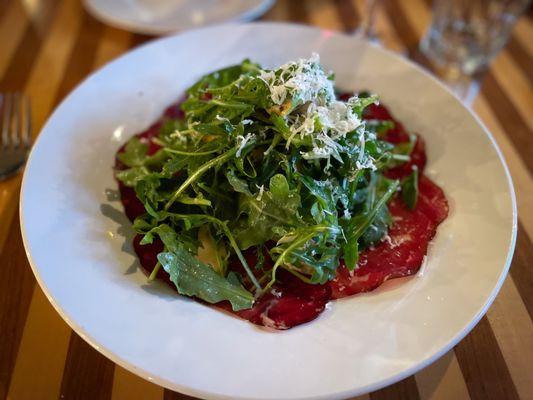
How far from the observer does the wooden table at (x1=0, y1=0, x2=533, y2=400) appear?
1052mm

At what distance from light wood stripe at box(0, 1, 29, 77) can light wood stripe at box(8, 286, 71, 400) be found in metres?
1.27

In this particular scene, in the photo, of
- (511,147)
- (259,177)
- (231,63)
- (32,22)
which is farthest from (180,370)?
(32,22)

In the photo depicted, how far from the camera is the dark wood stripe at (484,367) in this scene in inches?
41.5

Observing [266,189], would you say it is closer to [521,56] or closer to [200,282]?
[200,282]

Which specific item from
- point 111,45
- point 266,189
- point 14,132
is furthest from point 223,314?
point 111,45

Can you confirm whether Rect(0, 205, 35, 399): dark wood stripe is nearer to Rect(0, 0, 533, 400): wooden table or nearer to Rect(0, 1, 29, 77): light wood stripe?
Rect(0, 0, 533, 400): wooden table

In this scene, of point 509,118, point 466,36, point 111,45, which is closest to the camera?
point 509,118

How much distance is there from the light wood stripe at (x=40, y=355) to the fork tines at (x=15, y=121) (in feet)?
2.05

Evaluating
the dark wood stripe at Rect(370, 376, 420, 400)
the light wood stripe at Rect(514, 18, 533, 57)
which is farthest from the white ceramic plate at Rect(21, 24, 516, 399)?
the light wood stripe at Rect(514, 18, 533, 57)

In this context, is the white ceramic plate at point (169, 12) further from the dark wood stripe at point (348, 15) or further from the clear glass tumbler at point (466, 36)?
the clear glass tumbler at point (466, 36)

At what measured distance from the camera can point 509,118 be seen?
1.81m

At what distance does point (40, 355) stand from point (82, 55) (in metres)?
1.43

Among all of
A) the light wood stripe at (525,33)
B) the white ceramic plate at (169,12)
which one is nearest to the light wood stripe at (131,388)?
the white ceramic plate at (169,12)

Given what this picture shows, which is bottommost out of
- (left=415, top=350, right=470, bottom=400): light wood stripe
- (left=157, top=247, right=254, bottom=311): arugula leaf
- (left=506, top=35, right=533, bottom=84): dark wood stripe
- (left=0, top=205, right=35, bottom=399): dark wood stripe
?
(left=0, top=205, right=35, bottom=399): dark wood stripe
